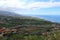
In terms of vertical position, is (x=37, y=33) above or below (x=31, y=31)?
above

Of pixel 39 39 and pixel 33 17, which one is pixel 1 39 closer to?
pixel 39 39


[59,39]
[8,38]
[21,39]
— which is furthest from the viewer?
[8,38]

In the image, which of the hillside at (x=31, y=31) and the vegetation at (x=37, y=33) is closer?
the vegetation at (x=37, y=33)

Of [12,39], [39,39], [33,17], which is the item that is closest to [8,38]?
[12,39]

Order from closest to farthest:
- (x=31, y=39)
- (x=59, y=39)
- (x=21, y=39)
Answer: (x=59, y=39), (x=31, y=39), (x=21, y=39)

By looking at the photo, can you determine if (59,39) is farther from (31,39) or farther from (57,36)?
(31,39)

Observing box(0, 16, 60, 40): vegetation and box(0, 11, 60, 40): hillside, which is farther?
box(0, 11, 60, 40): hillside

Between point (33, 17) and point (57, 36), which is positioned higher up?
point (57, 36)

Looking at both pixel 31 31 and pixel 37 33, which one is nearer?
pixel 37 33

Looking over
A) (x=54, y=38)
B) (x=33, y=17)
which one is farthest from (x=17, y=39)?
(x=33, y=17)

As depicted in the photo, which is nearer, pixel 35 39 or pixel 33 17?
pixel 35 39
